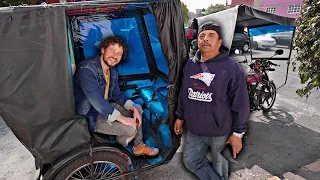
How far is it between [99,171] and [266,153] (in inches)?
100

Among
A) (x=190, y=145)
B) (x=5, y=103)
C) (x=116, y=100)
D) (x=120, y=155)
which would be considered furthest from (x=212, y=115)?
(x=5, y=103)

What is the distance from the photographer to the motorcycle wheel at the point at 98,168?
196cm

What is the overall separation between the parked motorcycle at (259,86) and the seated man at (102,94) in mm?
2670

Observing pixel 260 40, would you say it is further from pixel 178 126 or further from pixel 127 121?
pixel 127 121

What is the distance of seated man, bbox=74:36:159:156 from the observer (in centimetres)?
202

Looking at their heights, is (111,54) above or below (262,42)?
above

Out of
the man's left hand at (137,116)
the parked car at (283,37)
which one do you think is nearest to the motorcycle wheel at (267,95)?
the parked car at (283,37)

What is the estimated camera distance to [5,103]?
160cm

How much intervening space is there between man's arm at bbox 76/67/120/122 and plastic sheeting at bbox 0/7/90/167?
0.20 meters

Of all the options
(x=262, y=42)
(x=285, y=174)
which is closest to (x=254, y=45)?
(x=262, y=42)

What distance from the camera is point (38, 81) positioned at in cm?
168

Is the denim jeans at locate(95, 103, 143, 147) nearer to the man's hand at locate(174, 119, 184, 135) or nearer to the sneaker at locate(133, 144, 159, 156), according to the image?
the sneaker at locate(133, 144, 159, 156)

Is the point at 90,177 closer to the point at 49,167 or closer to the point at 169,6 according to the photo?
the point at 49,167

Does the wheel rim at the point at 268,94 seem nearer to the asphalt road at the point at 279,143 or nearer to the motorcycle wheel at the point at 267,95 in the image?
the motorcycle wheel at the point at 267,95
